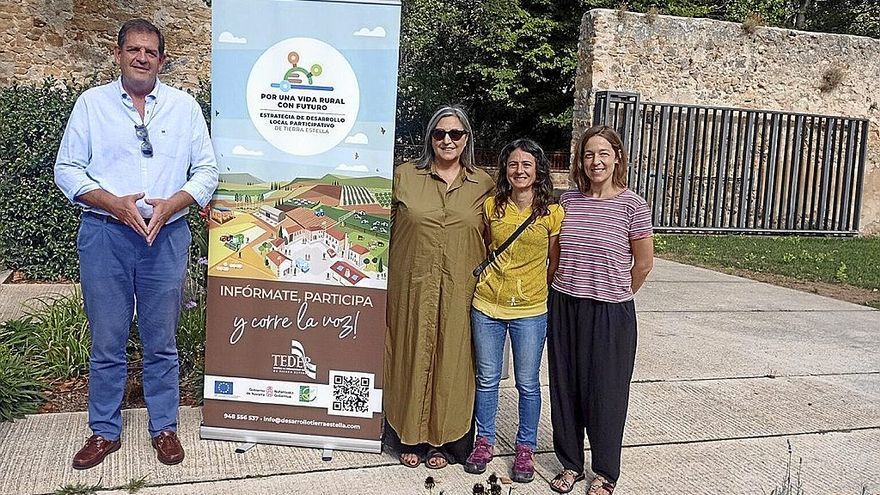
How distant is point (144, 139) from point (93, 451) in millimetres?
1521

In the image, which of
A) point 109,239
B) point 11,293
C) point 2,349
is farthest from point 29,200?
point 109,239

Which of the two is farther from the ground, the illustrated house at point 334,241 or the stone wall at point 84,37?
→ the stone wall at point 84,37

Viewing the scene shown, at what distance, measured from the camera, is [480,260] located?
12.9 ft

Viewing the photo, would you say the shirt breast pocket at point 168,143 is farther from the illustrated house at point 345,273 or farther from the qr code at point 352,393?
the qr code at point 352,393

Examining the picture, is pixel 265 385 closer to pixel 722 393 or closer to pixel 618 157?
pixel 618 157

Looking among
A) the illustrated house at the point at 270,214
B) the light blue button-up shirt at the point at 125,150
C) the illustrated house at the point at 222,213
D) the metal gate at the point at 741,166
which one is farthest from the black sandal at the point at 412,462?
the metal gate at the point at 741,166

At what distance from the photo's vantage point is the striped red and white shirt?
371 cm

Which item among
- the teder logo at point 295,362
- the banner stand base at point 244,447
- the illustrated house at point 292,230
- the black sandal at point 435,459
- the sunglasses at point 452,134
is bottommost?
the banner stand base at point 244,447

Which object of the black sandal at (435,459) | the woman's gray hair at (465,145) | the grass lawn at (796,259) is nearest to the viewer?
the woman's gray hair at (465,145)

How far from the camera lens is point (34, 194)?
8047 mm

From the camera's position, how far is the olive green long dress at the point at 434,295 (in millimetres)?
3898

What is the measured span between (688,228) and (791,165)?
259cm

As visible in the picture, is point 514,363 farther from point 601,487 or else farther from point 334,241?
point 334,241

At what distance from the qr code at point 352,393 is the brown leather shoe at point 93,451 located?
3.69 ft
